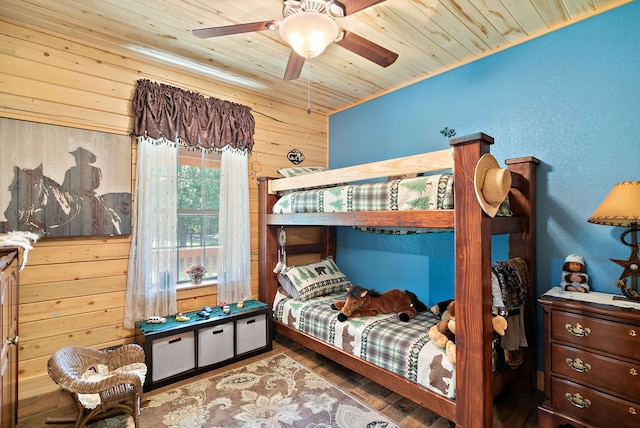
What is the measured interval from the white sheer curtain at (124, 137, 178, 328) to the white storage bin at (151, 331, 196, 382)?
35 centimetres

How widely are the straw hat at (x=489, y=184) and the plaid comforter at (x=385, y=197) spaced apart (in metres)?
0.20

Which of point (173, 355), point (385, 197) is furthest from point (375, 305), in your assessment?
point (173, 355)

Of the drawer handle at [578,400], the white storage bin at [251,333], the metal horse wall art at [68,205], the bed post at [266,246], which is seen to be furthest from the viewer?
the bed post at [266,246]

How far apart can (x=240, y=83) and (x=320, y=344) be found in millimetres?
2656

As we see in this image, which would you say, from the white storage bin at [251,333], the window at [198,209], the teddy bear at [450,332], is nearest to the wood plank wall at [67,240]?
the window at [198,209]

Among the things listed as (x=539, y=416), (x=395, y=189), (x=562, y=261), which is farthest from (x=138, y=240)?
(x=562, y=261)

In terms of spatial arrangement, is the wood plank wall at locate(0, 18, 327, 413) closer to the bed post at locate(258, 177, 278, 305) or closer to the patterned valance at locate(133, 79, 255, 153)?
the patterned valance at locate(133, 79, 255, 153)

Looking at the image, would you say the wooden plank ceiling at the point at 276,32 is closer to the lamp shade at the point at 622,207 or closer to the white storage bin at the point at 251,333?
the lamp shade at the point at 622,207

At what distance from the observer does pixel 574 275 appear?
1989 millimetres

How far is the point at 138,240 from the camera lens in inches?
98.2

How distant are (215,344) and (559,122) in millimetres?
3224

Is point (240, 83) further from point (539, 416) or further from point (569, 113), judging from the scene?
point (539, 416)

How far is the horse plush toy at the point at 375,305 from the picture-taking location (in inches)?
96.2

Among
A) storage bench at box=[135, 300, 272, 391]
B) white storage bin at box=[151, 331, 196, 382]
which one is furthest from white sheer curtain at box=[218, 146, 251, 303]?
white storage bin at box=[151, 331, 196, 382]
